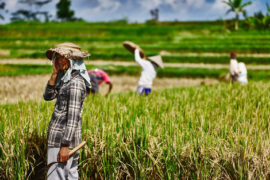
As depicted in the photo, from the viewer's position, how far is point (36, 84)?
920 cm

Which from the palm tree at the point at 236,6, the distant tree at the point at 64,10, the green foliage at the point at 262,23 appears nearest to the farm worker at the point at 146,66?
the green foliage at the point at 262,23

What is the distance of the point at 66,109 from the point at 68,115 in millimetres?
71

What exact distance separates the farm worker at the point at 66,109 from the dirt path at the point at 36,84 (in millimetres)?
4320

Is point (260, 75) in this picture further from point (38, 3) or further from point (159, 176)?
point (38, 3)

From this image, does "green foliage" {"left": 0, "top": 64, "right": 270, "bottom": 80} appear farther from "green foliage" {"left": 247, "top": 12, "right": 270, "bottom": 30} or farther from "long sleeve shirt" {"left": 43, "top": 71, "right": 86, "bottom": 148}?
"long sleeve shirt" {"left": 43, "top": 71, "right": 86, "bottom": 148}

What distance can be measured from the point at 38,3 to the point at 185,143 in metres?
45.3

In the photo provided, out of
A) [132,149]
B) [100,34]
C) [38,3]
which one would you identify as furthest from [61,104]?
[38,3]

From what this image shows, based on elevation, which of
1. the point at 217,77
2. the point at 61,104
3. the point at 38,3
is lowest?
the point at 217,77

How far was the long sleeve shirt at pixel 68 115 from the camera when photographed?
1896 mm

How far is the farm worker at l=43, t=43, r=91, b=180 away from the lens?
6.23 ft

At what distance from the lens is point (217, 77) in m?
→ 11.9

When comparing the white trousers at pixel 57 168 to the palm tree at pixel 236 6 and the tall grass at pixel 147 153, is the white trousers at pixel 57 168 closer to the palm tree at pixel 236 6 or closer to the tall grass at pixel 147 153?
the tall grass at pixel 147 153

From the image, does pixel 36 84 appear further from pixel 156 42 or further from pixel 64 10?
pixel 64 10

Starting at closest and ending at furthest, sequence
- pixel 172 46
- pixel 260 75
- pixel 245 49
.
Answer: pixel 260 75, pixel 245 49, pixel 172 46
